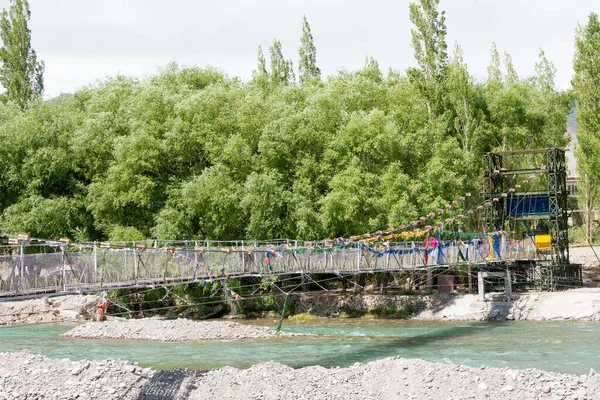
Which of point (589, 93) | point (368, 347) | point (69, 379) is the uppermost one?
point (589, 93)

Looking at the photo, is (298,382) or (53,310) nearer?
(298,382)

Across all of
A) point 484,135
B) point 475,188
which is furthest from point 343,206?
point 484,135

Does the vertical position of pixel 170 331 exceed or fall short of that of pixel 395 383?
it exceeds it

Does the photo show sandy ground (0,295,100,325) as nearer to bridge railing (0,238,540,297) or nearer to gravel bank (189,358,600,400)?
bridge railing (0,238,540,297)

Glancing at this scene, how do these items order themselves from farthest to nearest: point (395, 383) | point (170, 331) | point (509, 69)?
1. point (509, 69)
2. point (170, 331)
3. point (395, 383)

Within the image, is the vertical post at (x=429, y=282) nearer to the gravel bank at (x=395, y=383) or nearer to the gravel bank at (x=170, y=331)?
the gravel bank at (x=170, y=331)

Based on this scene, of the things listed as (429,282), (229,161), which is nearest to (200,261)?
(229,161)

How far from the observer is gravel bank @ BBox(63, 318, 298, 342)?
101 feet

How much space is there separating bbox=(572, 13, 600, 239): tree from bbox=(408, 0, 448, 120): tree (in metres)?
7.47

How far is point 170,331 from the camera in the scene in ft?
102

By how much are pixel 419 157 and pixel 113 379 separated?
2317cm

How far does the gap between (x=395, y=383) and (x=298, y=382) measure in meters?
2.47

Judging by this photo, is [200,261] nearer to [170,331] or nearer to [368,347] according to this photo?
[170,331]

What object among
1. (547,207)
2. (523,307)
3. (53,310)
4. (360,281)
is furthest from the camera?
(360,281)
